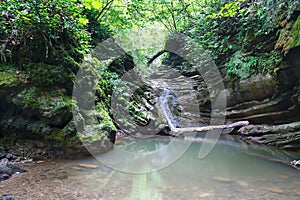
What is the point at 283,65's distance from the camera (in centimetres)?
679

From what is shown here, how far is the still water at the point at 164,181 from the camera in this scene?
2.73 m

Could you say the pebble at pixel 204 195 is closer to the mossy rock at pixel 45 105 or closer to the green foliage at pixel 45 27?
the mossy rock at pixel 45 105

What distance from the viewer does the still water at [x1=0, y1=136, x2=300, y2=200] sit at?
2727 mm

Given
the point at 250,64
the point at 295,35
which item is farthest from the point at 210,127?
the point at 295,35

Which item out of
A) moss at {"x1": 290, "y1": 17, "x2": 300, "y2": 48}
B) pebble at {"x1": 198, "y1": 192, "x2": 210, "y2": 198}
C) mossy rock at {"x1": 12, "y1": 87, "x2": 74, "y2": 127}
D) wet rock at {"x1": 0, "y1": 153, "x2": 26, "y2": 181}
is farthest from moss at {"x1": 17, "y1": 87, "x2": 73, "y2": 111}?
moss at {"x1": 290, "y1": 17, "x2": 300, "y2": 48}

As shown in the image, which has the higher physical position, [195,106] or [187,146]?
[195,106]

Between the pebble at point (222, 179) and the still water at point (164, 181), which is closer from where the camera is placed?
the still water at point (164, 181)

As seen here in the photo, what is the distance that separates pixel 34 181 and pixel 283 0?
822 cm

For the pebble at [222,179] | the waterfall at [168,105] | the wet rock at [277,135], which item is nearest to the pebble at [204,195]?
the pebble at [222,179]

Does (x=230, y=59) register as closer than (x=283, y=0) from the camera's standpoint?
No

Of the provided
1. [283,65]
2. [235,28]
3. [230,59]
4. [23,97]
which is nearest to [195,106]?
[230,59]

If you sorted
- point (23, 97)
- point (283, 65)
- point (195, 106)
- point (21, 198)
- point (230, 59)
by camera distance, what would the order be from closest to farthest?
point (21, 198), point (23, 97), point (283, 65), point (230, 59), point (195, 106)

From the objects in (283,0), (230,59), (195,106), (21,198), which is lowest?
(21,198)

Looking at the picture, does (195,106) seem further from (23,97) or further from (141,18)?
(23,97)
